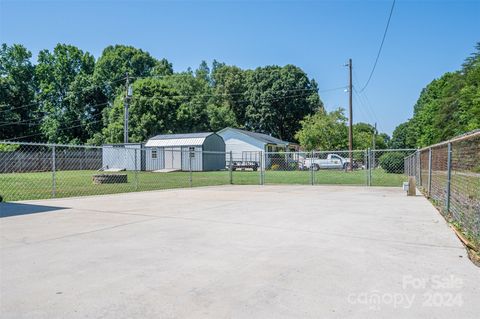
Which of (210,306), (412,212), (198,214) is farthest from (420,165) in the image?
(210,306)

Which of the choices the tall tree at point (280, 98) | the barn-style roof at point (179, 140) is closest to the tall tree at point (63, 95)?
the barn-style roof at point (179, 140)

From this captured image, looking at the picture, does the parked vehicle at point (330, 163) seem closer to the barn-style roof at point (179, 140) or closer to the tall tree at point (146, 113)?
the barn-style roof at point (179, 140)

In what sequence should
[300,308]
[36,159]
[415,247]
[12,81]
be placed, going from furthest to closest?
[12,81], [36,159], [415,247], [300,308]

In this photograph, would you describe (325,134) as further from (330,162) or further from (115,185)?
(115,185)

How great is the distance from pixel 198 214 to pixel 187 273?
13.0 ft

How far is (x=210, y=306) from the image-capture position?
9.24 feet

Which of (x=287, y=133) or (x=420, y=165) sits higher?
(x=287, y=133)

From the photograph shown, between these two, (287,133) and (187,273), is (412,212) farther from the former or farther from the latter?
(287,133)

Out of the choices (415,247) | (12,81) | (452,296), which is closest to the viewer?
(452,296)

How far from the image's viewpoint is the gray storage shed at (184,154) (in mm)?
32281

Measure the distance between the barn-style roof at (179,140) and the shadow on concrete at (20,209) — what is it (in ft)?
77.2

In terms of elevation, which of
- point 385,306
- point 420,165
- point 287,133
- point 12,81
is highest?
point 12,81

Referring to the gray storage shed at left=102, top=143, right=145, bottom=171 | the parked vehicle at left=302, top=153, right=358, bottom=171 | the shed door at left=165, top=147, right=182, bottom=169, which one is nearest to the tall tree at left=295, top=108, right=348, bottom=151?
the parked vehicle at left=302, top=153, right=358, bottom=171

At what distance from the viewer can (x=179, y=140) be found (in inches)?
1325
